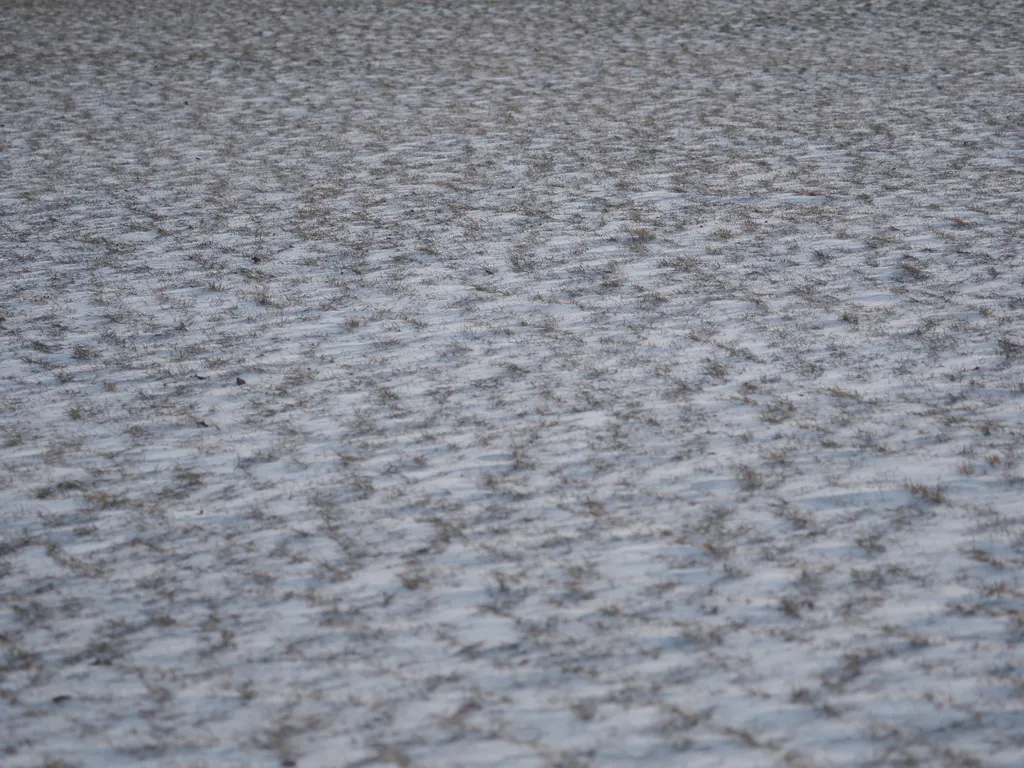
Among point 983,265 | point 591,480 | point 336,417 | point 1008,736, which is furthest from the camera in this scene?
point 983,265

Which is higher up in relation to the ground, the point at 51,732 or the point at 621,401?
the point at 621,401

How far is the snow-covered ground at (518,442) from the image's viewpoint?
9.86 feet

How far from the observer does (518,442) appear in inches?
172

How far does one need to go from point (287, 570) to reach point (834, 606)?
5.37ft

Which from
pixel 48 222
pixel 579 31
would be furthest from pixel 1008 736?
pixel 579 31

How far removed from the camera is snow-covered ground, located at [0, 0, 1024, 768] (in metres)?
3.00

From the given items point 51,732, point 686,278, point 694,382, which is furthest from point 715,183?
point 51,732

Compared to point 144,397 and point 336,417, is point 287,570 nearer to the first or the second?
point 336,417

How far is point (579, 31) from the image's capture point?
1362 cm

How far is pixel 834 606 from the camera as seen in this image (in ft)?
10.9

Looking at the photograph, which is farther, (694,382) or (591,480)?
(694,382)

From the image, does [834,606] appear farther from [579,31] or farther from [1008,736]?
[579,31]

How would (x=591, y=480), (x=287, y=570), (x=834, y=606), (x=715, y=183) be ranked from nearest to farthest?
(x=834, y=606) → (x=287, y=570) → (x=591, y=480) → (x=715, y=183)

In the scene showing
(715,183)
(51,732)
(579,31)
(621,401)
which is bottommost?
(51,732)
